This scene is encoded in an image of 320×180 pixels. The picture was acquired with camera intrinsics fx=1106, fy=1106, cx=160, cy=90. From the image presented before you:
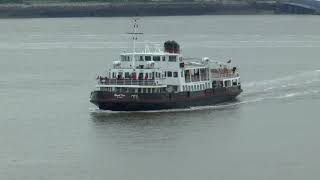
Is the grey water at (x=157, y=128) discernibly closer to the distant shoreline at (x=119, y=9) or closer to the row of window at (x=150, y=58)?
the row of window at (x=150, y=58)

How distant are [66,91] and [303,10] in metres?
107

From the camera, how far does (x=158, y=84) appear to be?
46.0 m

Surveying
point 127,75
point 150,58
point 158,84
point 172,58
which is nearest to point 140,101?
point 158,84

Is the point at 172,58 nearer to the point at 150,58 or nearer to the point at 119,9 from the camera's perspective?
the point at 150,58

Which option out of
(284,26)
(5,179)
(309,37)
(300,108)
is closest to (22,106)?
(300,108)

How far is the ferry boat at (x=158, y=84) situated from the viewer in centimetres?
4531

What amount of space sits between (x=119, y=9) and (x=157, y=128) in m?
112

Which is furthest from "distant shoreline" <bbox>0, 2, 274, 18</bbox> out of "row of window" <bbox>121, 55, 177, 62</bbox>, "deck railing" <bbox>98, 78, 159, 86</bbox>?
"deck railing" <bbox>98, 78, 159, 86</bbox>

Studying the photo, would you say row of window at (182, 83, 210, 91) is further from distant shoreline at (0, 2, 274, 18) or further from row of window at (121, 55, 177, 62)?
distant shoreline at (0, 2, 274, 18)

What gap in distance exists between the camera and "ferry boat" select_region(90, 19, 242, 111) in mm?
45312

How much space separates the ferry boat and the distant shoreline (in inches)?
4027

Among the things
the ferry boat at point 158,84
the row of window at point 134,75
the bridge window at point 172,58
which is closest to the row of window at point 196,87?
the ferry boat at point 158,84

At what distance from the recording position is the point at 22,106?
48.3 meters

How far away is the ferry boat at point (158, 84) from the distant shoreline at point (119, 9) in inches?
4027
